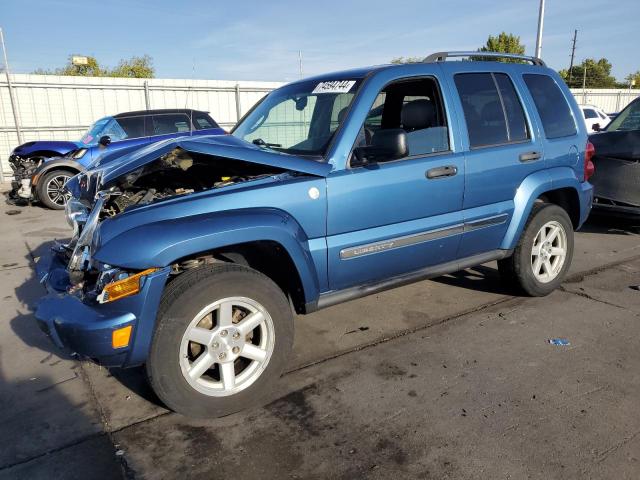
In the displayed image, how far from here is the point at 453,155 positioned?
3660 mm

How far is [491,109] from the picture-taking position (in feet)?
13.2

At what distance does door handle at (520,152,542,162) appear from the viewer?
4058 millimetres

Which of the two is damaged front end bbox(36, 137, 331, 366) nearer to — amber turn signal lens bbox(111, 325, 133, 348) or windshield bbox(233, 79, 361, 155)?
amber turn signal lens bbox(111, 325, 133, 348)

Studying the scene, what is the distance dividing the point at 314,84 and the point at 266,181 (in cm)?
123

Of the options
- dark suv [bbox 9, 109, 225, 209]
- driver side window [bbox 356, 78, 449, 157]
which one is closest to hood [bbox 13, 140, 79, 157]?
dark suv [bbox 9, 109, 225, 209]

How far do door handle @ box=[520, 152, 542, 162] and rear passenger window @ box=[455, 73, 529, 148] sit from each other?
134mm

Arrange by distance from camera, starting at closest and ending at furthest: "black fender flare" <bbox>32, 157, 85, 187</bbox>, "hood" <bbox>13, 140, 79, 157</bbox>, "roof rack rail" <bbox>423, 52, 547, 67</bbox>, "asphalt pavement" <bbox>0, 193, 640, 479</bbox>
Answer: "asphalt pavement" <bbox>0, 193, 640, 479</bbox>, "roof rack rail" <bbox>423, 52, 547, 67</bbox>, "black fender flare" <bbox>32, 157, 85, 187</bbox>, "hood" <bbox>13, 140, 79, 157</bbox>

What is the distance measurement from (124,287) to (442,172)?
7.44ft

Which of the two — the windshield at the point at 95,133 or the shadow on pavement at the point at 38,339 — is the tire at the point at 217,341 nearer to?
the shadow on pavement at the point at 38,339

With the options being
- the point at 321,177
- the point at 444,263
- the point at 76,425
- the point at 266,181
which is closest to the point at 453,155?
the point at 444,263

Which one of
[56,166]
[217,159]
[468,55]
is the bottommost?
[56,166]

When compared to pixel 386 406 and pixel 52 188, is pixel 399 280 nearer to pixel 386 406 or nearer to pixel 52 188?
pixel 386 406

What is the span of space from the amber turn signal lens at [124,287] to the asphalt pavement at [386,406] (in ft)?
2.66

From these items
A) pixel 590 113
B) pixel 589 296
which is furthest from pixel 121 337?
pixel 590 113
